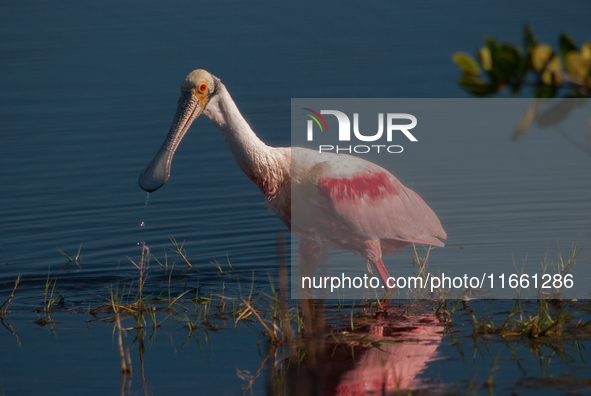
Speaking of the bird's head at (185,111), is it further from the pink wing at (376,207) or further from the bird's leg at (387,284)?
the bird's leg at (387,284)

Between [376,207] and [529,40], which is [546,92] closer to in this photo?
[529,40]

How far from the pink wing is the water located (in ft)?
3.53

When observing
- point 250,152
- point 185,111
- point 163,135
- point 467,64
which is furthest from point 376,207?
point 163,135

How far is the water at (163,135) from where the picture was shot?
609 cm

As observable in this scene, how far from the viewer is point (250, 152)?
247 inches

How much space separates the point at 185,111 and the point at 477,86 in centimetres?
416

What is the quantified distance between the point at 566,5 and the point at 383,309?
17405 millimetres

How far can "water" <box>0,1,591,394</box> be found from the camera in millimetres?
6094

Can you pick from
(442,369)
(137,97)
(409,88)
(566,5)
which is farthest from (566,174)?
(566,5)

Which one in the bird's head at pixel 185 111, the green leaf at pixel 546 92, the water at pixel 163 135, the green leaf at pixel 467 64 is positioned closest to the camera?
the green leaf at pixel 546 92

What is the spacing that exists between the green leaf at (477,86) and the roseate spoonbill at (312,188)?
3633mm

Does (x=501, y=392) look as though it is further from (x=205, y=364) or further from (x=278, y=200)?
(x=278, y=200)

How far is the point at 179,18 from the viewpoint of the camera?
20812 mm

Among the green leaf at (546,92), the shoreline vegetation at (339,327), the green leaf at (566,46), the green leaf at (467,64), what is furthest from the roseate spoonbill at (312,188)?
the green leaf at (566,46)
